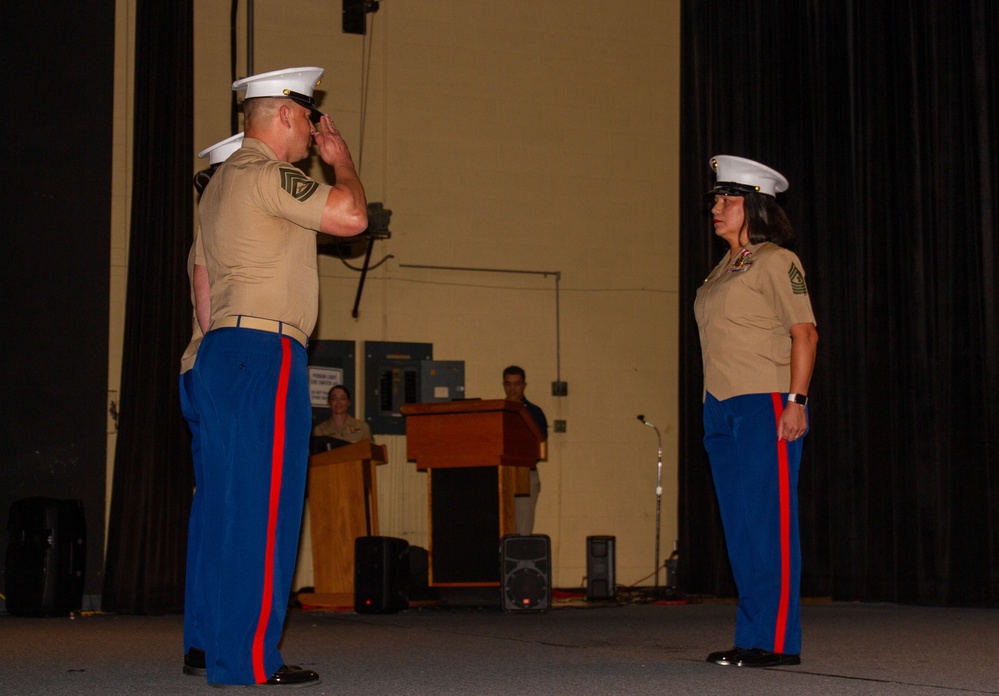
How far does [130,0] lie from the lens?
800 cm

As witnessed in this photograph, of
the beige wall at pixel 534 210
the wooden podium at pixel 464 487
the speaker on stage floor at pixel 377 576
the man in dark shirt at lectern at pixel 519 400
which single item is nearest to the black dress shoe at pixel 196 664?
the speaker on stage floor at pixel 377 576

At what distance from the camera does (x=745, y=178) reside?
3566mm

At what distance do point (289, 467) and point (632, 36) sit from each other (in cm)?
726

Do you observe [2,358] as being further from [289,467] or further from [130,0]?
[289,467]

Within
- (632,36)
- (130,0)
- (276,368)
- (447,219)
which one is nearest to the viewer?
(276,368)

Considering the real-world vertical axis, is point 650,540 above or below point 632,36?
below

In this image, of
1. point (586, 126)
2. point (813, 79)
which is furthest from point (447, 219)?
point (813, 79)

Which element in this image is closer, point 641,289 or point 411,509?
point 411,509

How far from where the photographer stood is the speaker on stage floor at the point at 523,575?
6.65 m

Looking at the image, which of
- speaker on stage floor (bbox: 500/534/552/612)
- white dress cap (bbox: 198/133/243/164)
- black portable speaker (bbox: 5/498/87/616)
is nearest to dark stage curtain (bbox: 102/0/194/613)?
black portable speaker (bbox: 5/498/87/616)

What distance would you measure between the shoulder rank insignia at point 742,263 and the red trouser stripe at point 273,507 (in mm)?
1413

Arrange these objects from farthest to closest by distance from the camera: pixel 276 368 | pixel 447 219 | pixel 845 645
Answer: pixel 447 219
pixel 845 645
pixel 276 368

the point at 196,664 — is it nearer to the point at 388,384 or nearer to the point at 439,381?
the point at 388,384

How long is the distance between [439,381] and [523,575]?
2.26 m
